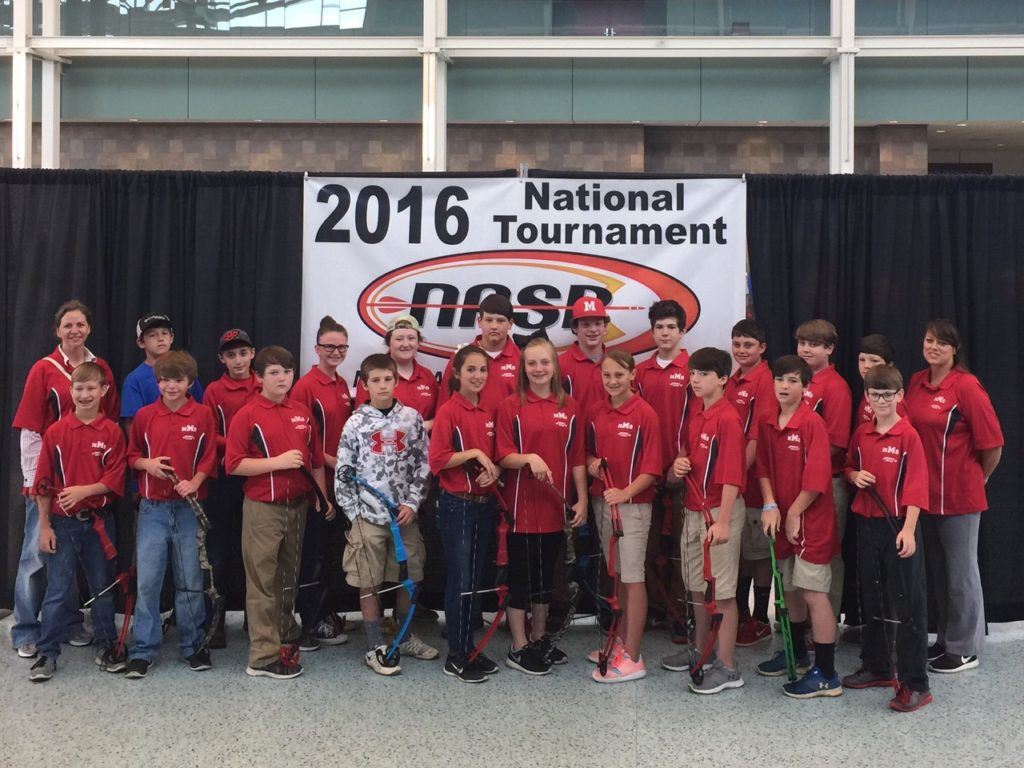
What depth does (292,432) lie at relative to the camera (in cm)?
431

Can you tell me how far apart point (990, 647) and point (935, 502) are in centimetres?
85

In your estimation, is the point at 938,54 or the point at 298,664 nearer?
the point at 298,664

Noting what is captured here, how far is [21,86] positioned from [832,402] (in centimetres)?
565

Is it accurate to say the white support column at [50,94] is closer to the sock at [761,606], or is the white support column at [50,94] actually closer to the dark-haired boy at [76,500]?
the dark-haired boy at [76,500]

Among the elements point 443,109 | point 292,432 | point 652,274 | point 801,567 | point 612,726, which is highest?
point 443,109

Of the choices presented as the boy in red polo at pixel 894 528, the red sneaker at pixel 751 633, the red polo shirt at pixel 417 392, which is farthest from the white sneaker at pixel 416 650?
the boy in red polo at pixel 894 528

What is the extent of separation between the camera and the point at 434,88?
6855 millimetres

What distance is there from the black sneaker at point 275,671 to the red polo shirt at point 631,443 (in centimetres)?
148

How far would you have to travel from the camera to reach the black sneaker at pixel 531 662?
14.1ft

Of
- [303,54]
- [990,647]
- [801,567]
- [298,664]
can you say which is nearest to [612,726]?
[801,567]

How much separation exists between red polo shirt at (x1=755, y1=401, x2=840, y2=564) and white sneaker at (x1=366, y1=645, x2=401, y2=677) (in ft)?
5.46

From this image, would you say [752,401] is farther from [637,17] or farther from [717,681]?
[637,17]

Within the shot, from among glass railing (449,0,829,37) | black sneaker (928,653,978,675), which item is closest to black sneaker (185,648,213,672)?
black sneaker (928,653,978,675)

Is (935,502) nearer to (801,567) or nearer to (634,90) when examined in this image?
(801,567)
